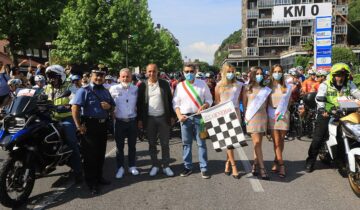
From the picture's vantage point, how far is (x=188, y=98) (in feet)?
20.8

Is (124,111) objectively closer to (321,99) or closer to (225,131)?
(225,131)

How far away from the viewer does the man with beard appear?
6.16 metres

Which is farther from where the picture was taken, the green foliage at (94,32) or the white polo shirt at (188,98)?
the green foliage at (94,32)

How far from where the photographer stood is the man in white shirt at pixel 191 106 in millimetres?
6340

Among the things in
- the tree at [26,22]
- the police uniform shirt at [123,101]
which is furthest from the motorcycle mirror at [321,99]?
the tree at [26,22]

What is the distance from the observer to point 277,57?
3174 inches

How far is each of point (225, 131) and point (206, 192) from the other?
117 cm

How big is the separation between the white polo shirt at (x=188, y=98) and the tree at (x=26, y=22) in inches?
→ 672

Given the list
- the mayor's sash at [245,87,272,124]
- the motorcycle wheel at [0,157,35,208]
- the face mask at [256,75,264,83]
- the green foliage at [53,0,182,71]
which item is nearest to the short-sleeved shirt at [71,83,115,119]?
the motorcycle wheel at [0,157,35,208]

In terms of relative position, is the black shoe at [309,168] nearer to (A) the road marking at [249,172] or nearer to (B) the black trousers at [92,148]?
(A) the road marking at [249,172]

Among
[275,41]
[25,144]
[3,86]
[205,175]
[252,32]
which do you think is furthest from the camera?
[252,32]

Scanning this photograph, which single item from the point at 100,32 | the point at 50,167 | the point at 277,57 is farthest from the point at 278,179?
the point at 277,57

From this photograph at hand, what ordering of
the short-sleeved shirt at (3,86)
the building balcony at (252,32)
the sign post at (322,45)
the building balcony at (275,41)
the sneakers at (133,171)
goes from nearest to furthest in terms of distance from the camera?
1. the sneakers at (133,171)
2. the short-sleeved shirt at (3,86)
3. the sign post at (322,45)
4. the building balcony at (275,41)
5. the building balcony at (252,32)

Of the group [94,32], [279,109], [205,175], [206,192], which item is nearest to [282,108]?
[279,109]
